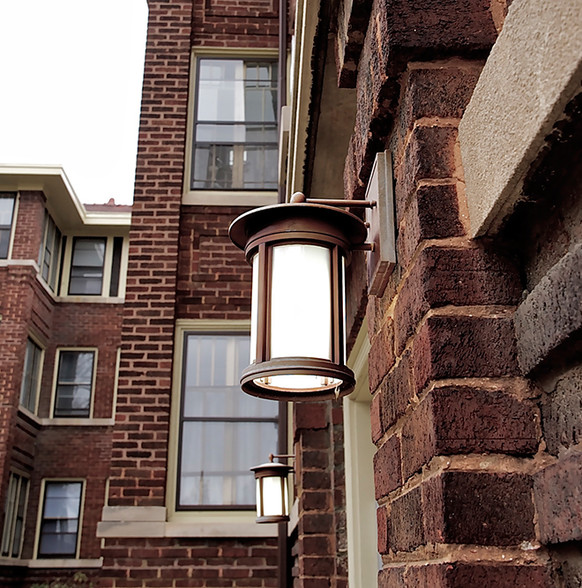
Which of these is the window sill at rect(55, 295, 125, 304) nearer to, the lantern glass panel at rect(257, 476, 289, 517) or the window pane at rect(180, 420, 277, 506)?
the window pane at rect(180, 420, 277, 506)

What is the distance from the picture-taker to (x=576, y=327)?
39.6 inches

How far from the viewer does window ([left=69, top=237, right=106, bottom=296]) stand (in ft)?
55.5

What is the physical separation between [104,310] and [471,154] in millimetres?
15920

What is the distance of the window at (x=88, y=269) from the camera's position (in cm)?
1691

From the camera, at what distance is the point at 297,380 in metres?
1.83

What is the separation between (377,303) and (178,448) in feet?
17.6

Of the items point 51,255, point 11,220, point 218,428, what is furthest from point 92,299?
point 218,428

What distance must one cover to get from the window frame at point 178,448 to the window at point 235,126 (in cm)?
158

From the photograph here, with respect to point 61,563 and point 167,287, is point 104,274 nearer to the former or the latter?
point 61,563

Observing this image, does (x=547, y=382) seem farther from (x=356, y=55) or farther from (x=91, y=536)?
(x=91, y=536)

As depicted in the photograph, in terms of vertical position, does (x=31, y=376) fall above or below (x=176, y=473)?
above

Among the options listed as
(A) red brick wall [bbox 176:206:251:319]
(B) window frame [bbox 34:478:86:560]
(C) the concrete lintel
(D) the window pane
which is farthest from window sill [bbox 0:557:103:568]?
(C) the concrete lintel

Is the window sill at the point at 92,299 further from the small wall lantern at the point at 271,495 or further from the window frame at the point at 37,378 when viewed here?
the small wall lantern at the point at 271,495

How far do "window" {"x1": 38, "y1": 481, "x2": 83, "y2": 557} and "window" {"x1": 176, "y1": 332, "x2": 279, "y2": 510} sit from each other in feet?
30.2
